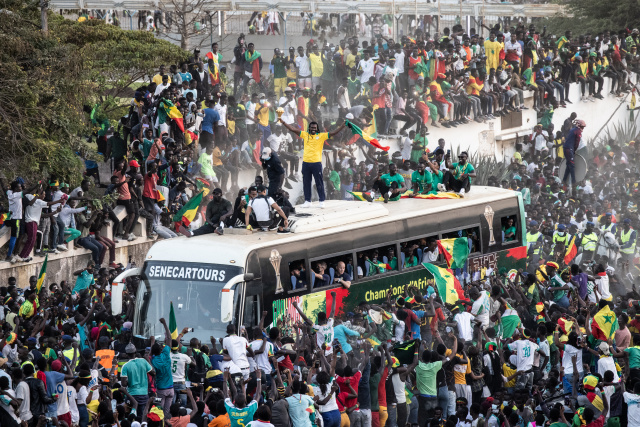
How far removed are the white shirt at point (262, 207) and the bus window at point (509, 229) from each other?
5.04 meters

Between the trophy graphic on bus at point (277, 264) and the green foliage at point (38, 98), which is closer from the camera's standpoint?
the trophy graphic on bus at point (277, 264)

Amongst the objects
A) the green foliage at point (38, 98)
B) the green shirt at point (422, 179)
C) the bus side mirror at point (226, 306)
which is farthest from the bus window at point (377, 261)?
the green foliage at point (38, 98)

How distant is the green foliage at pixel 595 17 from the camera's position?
3844 centimetres

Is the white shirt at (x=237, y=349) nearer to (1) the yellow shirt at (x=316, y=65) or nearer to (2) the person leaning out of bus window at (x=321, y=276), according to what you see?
(2) the person leaning out of bus window at (x=321, y=276)

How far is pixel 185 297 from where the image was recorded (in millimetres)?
13680

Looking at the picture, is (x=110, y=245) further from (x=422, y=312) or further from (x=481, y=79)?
(x=481, y=79)

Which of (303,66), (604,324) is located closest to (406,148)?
(303,66)

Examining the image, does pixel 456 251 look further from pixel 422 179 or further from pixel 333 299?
pixel 333 299

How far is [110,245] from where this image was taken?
61.7ft

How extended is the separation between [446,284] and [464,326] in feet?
5.66

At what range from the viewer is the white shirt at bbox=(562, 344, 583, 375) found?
1282 centimetres

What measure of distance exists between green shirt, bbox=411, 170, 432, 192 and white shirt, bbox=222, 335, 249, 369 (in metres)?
6.37

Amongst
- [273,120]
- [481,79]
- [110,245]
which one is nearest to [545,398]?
[110,245]

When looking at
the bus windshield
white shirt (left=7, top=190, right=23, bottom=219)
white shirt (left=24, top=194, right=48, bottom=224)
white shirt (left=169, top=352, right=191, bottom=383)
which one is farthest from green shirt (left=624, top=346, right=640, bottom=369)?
white shirt (left=7, top=190, right=23, bottom=219)
